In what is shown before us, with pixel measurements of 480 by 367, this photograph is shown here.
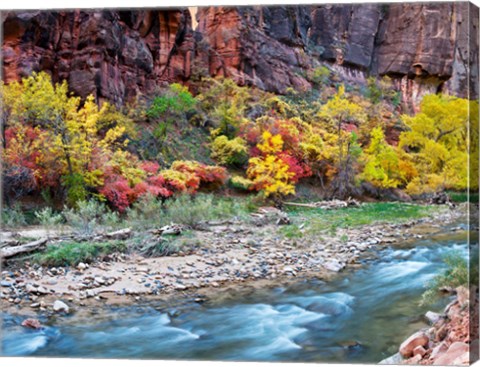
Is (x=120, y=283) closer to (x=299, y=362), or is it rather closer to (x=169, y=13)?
(x=299, y=362)

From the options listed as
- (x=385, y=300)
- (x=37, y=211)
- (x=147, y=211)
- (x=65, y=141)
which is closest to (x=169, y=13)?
(x=65, y=141)

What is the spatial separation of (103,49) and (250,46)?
68.7 inches

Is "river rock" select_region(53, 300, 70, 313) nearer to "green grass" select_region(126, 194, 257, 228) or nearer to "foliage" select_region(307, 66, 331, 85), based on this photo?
"green grass" select_region(126, 194, 257, 228)

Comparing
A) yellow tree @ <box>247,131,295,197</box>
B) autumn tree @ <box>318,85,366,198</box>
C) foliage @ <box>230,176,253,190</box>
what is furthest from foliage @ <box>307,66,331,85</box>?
foliage @ <box>230,176,253,190</box>

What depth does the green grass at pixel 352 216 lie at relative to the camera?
4.75m

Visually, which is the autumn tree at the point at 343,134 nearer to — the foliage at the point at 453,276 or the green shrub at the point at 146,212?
the foliage at the point at 453,276

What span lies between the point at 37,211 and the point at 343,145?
3113mm

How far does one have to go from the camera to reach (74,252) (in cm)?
504

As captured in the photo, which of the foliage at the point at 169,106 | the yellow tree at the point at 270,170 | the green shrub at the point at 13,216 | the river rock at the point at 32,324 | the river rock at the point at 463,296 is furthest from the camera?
the foliage at the point at 169,106

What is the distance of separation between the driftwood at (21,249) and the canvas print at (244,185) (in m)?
0.02

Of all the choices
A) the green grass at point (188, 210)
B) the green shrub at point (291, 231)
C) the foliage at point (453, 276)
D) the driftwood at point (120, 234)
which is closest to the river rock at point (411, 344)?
the foliage at point (453, 276)

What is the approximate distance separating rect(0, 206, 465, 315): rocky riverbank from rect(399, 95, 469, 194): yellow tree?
37cm

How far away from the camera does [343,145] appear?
5090 millimetres

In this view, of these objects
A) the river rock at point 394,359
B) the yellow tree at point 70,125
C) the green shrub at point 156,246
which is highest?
the yellow tree at point 70,125
